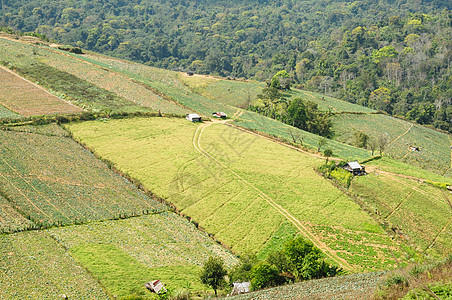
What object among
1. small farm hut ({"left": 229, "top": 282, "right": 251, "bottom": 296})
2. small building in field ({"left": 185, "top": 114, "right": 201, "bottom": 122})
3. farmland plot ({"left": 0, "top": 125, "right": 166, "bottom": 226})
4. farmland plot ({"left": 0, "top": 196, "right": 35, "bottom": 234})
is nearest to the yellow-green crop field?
small building in field ({"left": 185, "top": 114, "right": 201, "bottom": 122})

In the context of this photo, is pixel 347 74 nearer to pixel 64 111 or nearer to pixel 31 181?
pixel 64 111

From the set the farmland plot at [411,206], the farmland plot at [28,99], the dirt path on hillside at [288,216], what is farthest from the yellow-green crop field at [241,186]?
the farmland plot at [28,99]

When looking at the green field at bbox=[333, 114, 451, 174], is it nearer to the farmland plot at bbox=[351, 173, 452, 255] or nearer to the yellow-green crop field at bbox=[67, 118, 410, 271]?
the farmland plot at bbox=[351, 173, 452, 255]

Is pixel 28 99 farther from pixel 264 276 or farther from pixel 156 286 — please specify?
pixel 264 276

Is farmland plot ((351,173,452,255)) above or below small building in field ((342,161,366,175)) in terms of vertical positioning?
below

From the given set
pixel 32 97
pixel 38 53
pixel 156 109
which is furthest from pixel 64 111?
pixel 38 53

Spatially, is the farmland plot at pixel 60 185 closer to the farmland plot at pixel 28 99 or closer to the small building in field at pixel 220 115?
the farmland plot at pixel 28 99
